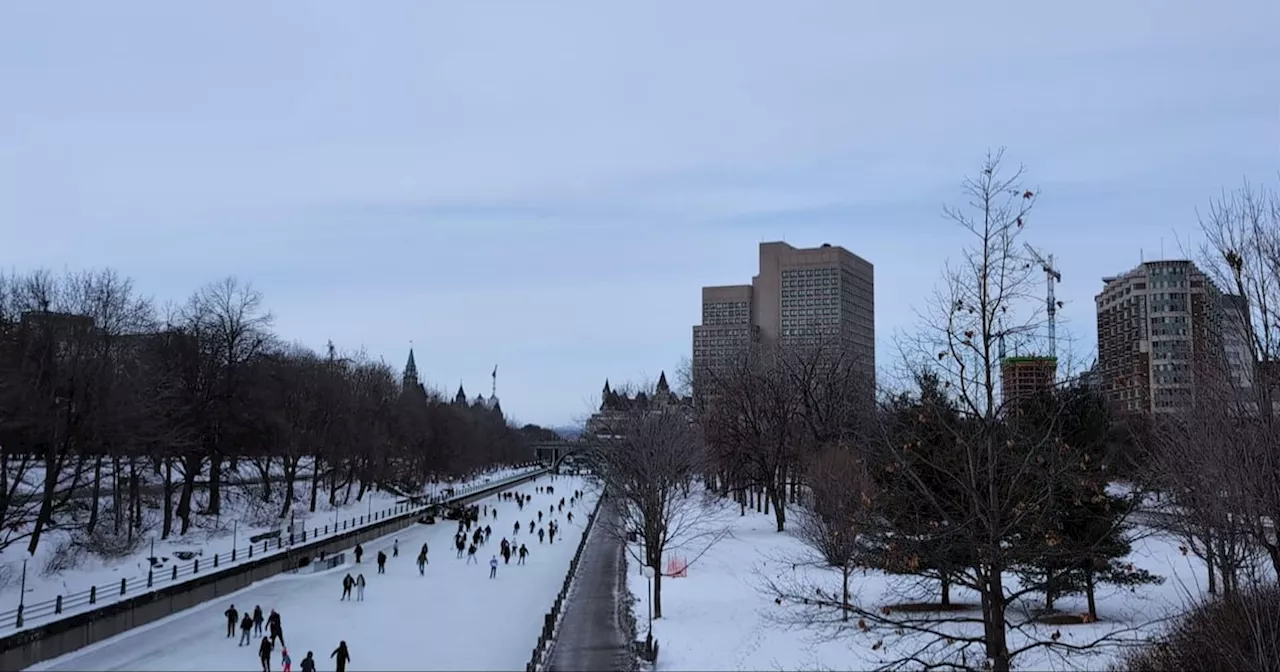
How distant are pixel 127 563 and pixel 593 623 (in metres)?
20.8

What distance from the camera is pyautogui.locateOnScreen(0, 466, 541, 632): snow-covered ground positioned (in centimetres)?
2720

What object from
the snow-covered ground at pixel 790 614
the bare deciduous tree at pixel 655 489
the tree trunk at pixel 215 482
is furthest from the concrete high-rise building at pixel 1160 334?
the tree trunk at pixel 215 482

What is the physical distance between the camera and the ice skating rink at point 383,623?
2320 cm

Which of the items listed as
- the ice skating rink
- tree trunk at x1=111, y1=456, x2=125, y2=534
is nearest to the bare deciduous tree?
the ice skating rink

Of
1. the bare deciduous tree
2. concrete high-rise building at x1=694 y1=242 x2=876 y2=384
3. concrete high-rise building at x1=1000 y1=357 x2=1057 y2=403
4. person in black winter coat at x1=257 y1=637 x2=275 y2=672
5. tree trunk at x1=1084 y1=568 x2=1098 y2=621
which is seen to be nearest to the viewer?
concrete high-rise building at x1=1000 y1=357 x2=1057 y2=403

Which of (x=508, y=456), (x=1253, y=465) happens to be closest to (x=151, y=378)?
(x=1253, y=465)

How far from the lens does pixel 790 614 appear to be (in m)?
22.5

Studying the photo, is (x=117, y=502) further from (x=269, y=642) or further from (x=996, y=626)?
(x=996, y=626)

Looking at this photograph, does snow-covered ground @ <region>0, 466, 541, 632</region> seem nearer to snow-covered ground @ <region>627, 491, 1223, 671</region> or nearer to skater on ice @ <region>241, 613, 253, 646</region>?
skater on ice @ <region>241, 613, 253, 646</region>

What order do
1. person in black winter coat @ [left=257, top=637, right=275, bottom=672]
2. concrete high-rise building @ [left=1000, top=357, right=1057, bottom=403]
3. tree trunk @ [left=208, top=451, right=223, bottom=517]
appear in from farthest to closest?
tree trunk @ [left=208, top=451, right=223, bottom=517] < person in black winter coat @ [left=257, top=637, right=275, bottom=672] < concrete high-rise building @ [left=1000, top=357, right=1057, bottom=403]

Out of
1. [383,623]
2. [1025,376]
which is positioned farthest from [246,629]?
[1025,376]

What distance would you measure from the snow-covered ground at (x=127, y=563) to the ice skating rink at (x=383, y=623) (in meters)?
1.71

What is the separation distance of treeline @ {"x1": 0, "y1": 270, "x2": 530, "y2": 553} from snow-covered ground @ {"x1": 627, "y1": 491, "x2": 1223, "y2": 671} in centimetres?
2150

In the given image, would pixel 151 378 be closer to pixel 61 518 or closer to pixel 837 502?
pixel 61 518
